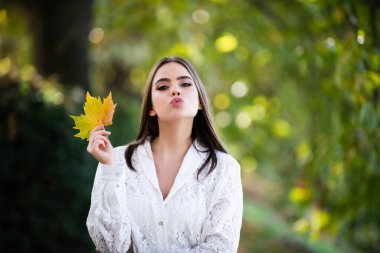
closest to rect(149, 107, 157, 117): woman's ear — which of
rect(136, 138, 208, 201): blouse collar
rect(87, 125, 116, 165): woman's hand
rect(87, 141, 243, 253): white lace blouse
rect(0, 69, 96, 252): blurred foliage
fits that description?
rect(136, 138, 208, 201): blouse collar

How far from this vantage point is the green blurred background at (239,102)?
4488mm

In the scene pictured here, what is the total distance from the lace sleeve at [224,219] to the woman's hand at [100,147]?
471mm

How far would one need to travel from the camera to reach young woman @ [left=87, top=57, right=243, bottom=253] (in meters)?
2.19

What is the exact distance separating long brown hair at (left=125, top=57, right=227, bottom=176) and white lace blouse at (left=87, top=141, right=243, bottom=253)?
0.14 metres

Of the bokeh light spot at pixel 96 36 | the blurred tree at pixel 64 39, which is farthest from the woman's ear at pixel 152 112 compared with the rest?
the bokeh light spot at pixel 96 36

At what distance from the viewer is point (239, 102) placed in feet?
27.6

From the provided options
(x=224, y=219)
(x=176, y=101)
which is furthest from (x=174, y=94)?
(x=224, y=219)

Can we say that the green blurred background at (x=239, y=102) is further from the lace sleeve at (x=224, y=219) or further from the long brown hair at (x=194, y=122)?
the lace sleeve at (x=224, y=219)

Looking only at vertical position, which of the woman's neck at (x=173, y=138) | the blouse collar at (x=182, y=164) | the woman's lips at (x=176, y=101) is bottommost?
the blouse collar at (x=182, y=164)

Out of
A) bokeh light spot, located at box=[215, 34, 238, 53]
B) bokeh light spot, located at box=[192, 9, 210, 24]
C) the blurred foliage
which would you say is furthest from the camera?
bokeh light spot, located at box=[192, 9, 210, 24]

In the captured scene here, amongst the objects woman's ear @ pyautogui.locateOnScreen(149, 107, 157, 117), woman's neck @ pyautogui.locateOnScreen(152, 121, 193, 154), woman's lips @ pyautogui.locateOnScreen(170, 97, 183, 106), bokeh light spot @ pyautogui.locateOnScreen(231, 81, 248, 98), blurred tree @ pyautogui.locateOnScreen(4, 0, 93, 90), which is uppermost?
blurred tree @ pyautogui.locateOnScreen(4, 0, 93, 90)

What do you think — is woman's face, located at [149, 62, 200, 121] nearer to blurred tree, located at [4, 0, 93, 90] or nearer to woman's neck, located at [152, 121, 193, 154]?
woman's neck, located at [152, 121, 193, 154]

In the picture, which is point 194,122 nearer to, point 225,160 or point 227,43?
point 225,160

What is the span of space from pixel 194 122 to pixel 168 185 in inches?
15.5
